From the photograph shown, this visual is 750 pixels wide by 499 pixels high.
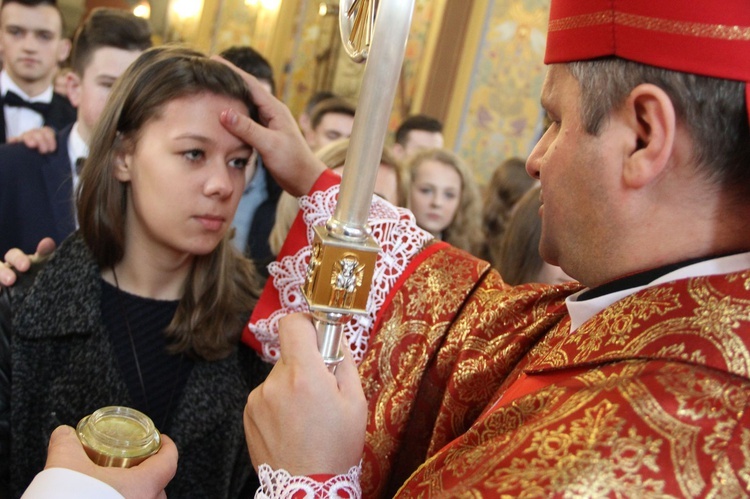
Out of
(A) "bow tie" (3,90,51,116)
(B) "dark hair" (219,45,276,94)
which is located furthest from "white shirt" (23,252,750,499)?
(A) "bow tie" (3,90,51,116)

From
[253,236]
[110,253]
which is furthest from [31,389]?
[253,236]

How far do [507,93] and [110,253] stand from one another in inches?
216

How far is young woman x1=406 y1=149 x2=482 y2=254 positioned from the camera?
14.2 ft

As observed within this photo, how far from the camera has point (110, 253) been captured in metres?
1.96

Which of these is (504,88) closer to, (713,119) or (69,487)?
(713,119)

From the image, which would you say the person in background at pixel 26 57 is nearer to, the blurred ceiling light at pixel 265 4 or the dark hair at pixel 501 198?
the dark hair at pixel 501 198

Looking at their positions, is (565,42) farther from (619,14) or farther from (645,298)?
(645,298)

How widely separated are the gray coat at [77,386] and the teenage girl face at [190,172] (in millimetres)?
218

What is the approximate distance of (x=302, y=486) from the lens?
1.06 m

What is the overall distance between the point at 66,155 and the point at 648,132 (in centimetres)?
245

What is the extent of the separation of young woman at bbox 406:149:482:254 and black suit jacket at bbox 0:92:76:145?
179 cm

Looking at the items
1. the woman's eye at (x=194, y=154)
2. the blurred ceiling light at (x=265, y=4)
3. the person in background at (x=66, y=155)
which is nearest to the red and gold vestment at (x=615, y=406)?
the woman's eye at (x=194, y=154)

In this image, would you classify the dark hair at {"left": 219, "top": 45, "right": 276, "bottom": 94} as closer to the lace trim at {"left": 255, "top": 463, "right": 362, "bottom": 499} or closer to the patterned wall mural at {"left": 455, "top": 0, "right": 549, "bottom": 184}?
the lace trim at {"left": 255, "top": 463, "right": 362, "bottom": 499}

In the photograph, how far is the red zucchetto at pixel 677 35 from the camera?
994mm
